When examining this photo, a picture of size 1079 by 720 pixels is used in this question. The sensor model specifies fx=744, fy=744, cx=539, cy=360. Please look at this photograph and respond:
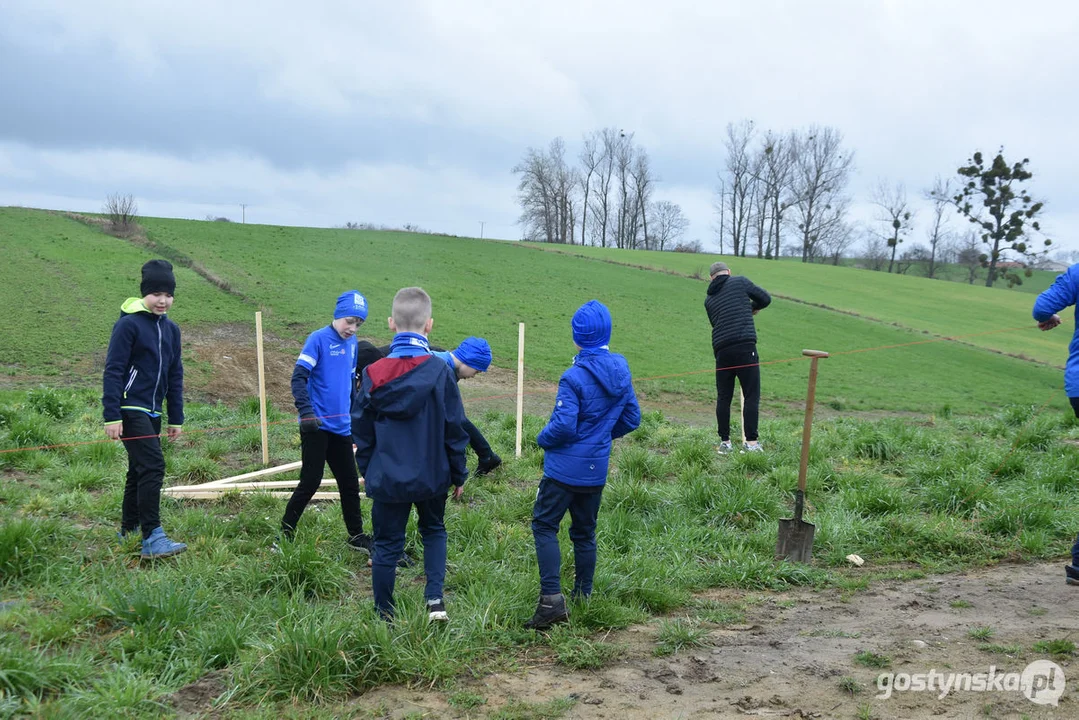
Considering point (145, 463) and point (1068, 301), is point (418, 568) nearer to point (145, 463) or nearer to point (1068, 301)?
point (145, 463)

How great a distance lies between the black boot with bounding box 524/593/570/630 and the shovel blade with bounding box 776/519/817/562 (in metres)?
2.08

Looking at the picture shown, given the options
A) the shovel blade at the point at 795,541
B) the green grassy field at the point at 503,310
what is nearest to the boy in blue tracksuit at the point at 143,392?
the shovel blade at the point at 795,541

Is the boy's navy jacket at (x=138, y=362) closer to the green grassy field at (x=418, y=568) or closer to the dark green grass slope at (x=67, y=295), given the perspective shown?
the green grassy field at (x=418, y=568)

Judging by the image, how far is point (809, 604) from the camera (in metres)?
4.75

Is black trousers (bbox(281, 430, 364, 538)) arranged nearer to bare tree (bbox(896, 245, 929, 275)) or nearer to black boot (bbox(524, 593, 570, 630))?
black boot (bbox(524, 593, 570, 630))

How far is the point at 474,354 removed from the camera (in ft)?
18.3

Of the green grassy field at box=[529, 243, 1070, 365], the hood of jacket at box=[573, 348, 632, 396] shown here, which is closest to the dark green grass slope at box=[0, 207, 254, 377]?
the hood of jacket at box=[573, 348, 632, 396]

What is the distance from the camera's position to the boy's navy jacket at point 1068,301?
17.7 feet

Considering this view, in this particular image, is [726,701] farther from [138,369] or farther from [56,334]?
[56,334]

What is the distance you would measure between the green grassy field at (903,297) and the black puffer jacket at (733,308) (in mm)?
28855

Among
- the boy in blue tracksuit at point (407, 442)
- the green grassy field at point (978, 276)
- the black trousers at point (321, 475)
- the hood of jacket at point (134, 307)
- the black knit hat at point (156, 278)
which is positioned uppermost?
the green grassy field at point (978, 276)

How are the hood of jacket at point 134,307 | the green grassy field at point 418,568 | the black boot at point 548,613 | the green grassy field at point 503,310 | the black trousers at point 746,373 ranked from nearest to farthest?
the green grassy field at point 418,568 < the black boot at point 548,613 < the hood of jacket at point 134,307 < the black trousers at point 746,373 < the green grassy field at point 503,310

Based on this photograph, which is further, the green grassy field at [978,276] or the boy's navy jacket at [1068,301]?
the green grassy field at [978,276]

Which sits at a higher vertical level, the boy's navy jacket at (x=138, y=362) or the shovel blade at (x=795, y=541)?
the boy's navy jacket at (x=138, y=362)
